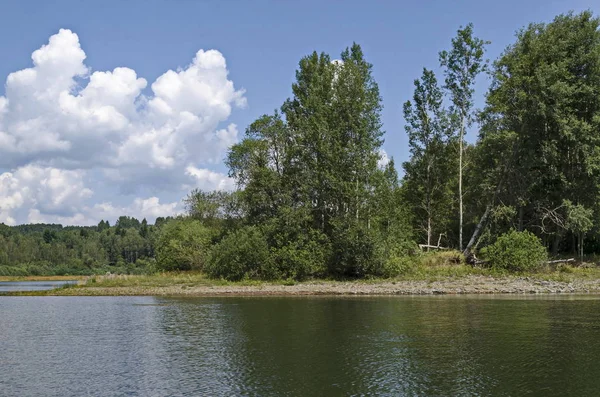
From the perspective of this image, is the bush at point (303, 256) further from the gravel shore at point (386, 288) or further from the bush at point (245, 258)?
the gravel shore at point (386, 288)

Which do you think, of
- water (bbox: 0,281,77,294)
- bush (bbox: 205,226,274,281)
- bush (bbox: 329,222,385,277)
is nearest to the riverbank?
bush (bbox: 329,222,385,277)

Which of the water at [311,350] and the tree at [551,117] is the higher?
the tree at [551,117]

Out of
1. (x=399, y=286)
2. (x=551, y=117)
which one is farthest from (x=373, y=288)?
(x=551, y=117)

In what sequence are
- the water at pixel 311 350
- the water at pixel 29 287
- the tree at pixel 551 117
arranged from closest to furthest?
the water at pixel 311 350
the tree at pixel 551 117
the water at pixel 29 287

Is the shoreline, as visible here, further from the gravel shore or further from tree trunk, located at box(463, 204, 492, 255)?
tree trunk, located at box(463, 204, 492, 255)

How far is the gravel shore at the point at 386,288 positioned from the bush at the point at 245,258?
12.6 feet

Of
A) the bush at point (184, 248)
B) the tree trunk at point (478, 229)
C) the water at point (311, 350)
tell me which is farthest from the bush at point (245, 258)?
the tree trunk at point (478, 229)

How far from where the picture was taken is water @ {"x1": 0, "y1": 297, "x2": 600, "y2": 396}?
1762 cm

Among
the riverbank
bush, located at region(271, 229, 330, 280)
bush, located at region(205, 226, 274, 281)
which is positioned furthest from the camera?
bush, located at region(205, 226, 274, 281)

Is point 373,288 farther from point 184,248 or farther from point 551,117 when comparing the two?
point 184,248

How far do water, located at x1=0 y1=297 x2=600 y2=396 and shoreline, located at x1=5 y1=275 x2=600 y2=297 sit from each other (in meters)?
7.98

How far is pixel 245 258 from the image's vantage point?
188 feet

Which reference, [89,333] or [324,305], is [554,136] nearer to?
[324,305]

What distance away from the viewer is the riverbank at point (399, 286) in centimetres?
4675
